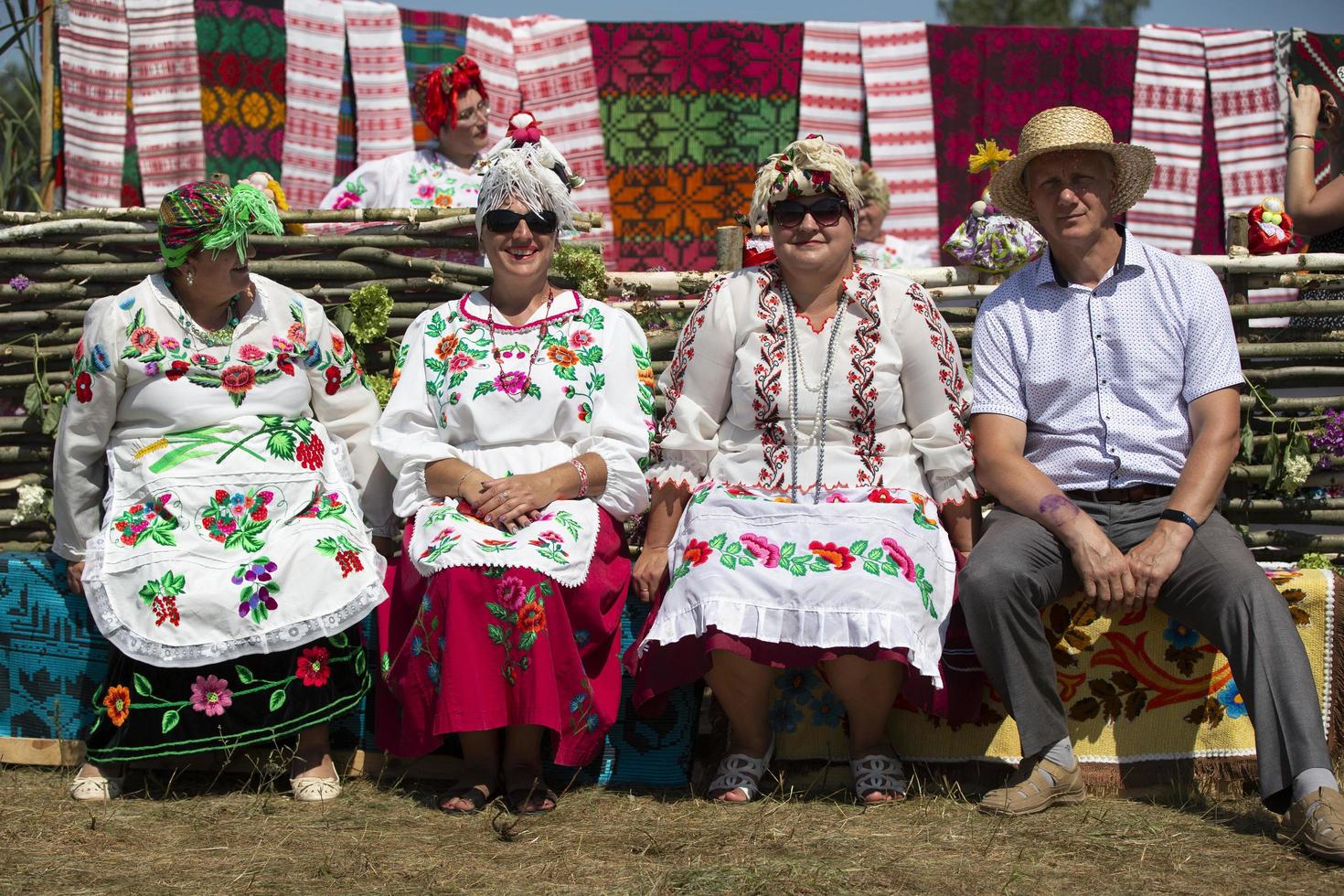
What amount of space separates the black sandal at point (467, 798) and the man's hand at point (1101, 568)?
1.86 metres

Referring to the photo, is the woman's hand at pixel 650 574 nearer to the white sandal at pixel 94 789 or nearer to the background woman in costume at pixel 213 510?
the background woman in costume at pixel 213 510

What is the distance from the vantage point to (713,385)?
427 cm

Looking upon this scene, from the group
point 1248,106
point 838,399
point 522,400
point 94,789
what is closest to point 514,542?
point 522,400

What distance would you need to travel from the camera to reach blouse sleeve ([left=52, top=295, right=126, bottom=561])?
13.7 feet

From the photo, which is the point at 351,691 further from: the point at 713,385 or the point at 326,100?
the point at 326,100

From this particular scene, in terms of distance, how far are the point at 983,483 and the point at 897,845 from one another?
120 centimetres

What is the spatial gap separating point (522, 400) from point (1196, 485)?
2092mm

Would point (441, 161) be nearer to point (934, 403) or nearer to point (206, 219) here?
point (206, 219)

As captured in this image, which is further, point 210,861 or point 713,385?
point 713,385

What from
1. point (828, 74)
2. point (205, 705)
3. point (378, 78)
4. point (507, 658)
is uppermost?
point (828, 74)

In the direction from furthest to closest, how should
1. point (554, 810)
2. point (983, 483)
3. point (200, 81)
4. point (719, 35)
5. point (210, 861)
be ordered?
point (719, 35)
point (200, 81)
point (983, 483)
point (554, 810)
point (210, 861)

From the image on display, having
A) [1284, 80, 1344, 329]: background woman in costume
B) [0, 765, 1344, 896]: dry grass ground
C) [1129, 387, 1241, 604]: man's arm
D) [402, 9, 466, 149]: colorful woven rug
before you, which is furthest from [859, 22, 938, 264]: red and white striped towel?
[0, 765, 1344, 896]: dry grass ground

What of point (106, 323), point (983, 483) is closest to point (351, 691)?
point (106, 323)

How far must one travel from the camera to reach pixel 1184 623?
387 centimetres
